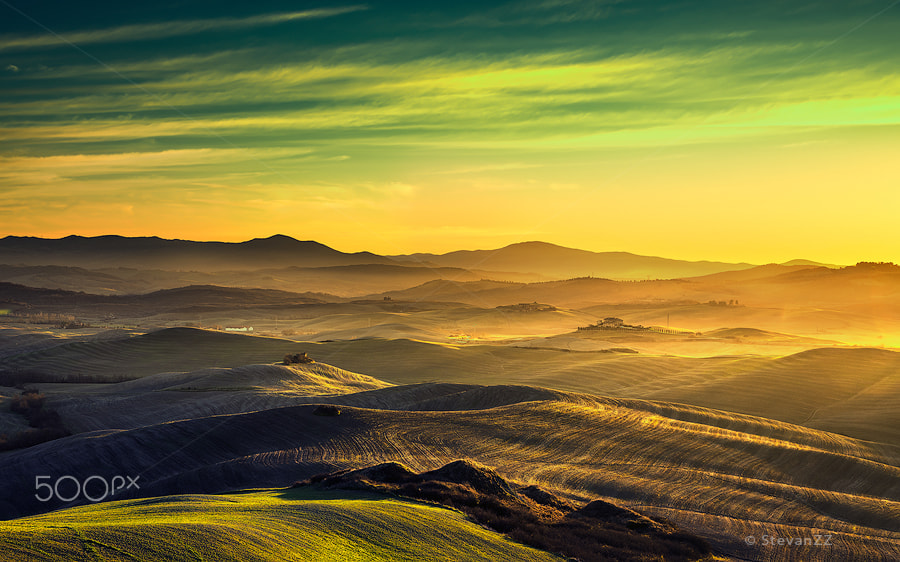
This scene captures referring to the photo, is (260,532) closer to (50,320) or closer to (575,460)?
(575,460)

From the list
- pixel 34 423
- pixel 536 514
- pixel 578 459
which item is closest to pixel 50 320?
pixel 34 423

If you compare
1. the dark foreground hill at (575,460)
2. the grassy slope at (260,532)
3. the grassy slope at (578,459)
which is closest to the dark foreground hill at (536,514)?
the grassy slope at (260,532)

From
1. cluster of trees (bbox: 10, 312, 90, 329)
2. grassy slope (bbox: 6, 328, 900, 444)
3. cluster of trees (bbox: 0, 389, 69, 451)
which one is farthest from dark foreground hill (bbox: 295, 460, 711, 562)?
cluster of trees (bbox: 10, 312, 90, 329)

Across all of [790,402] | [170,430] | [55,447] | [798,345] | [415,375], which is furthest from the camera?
[798,345]

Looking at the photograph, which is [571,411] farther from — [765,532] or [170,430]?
[170,430]

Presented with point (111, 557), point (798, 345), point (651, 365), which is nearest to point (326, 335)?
point (651, 365)
